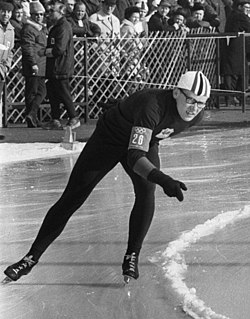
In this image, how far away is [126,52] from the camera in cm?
1889

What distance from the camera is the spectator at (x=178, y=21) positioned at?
64.8ft

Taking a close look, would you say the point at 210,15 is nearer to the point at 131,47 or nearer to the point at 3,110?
the point at 131,47

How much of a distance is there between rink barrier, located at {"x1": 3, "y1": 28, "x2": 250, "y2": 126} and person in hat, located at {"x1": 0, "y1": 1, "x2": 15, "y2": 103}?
1219mm

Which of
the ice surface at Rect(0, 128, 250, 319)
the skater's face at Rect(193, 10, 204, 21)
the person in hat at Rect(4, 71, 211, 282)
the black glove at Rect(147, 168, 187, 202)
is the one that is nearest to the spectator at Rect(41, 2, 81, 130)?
the ice surface at Rect(0, 128, 250, 319)

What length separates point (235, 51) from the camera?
19844 millimetres

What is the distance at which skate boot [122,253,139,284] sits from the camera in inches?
279

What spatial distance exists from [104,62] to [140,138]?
11.9 m

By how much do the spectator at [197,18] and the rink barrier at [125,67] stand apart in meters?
0.12

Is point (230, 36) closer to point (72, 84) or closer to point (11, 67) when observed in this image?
point (72, 84)

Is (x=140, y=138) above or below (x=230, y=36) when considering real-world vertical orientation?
above

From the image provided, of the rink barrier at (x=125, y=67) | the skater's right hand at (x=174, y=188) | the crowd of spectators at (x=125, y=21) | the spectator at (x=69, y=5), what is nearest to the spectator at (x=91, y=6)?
the crowd of spectators at (x=125, y=21)

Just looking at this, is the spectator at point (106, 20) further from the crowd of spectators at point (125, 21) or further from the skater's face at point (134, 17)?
the skater's face at point (134, 17)

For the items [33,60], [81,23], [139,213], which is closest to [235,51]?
[81,23]

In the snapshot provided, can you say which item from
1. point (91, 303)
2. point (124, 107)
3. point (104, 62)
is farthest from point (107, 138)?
point (104, 62)
